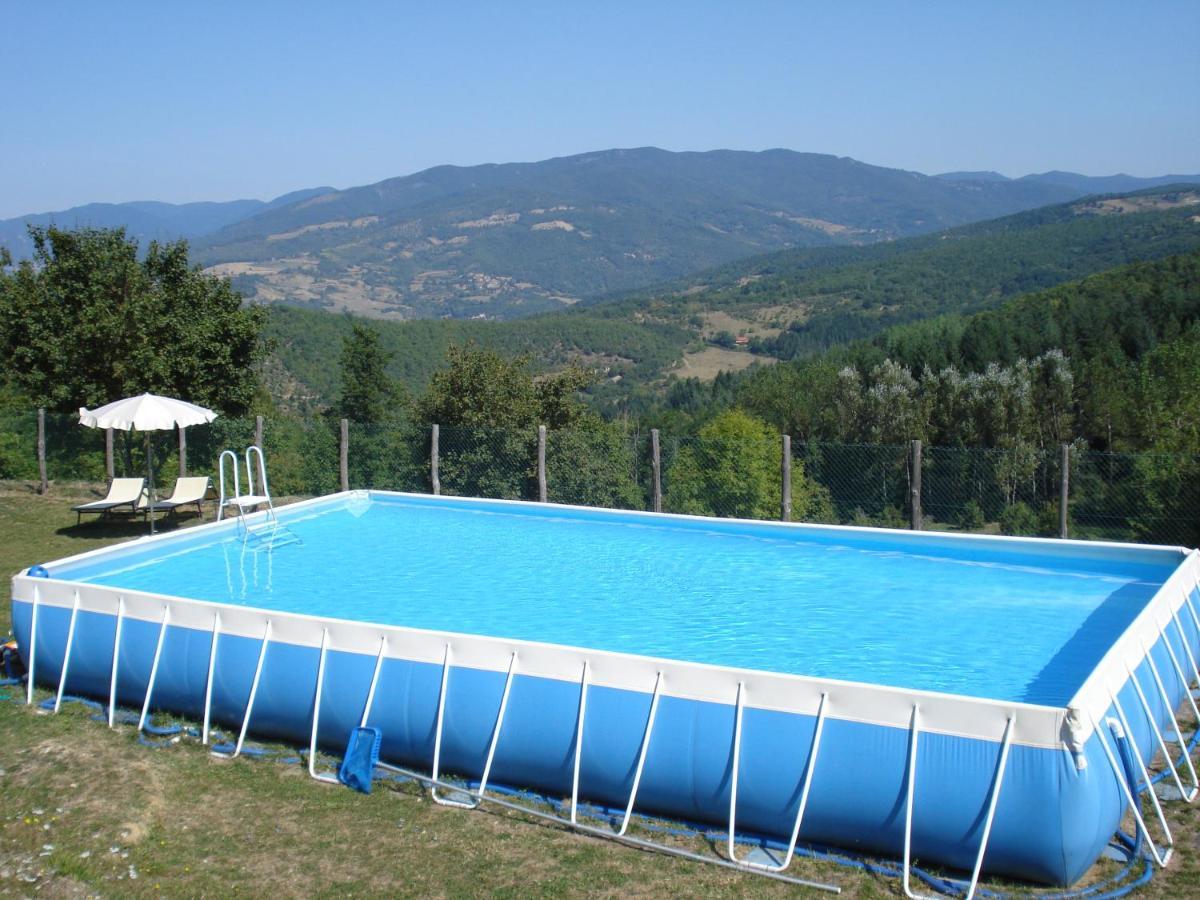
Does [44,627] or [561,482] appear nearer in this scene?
[44,627]

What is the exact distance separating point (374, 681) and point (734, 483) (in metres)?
7.54

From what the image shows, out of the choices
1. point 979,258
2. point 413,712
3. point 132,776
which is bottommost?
point 132,776

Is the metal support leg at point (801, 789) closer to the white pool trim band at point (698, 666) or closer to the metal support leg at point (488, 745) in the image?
the white pool trim band at point (698, 666)

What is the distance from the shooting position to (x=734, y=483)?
42.7 feet

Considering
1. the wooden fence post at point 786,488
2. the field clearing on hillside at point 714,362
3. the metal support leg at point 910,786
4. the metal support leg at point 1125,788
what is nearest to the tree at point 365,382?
the wooden fence post at point 786,488

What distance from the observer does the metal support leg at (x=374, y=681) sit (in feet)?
20.1

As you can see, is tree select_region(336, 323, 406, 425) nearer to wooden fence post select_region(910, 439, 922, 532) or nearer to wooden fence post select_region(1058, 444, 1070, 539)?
wooden fence post select_region(910, 439, 922, 532)

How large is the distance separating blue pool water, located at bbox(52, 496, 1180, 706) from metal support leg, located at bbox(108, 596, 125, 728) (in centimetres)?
167

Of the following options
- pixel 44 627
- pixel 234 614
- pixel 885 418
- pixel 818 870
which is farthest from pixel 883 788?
pixel 885 418

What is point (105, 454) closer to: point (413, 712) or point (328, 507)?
point (328, 507)

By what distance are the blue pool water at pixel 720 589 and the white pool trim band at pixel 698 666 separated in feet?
3.18

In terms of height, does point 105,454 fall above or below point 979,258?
below

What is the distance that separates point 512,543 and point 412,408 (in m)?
6.69

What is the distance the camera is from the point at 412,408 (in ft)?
56.0
